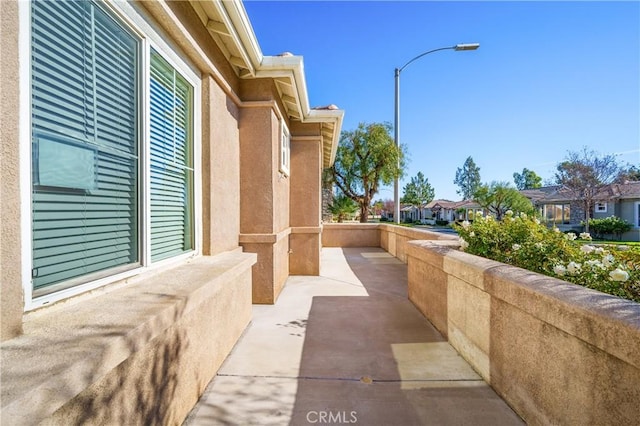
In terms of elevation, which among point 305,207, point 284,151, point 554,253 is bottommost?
point 554,253

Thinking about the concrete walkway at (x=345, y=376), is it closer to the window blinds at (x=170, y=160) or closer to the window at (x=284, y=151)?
the window blinds at (x=170, y=160)

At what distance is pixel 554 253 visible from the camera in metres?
3.16

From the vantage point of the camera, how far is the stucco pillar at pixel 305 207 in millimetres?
7668

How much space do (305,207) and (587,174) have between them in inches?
1061

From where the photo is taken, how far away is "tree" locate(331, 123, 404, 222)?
18359 millimetres

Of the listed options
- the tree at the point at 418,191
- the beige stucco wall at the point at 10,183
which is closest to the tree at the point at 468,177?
the tree at the point at 418,191

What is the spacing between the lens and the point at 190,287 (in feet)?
7.63

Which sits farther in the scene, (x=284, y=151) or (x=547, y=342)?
(x=284, y=151)

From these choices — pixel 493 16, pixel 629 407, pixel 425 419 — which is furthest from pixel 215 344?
pixel 493 16

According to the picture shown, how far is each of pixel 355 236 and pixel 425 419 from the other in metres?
11.8

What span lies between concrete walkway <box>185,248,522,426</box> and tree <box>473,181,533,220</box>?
100ft

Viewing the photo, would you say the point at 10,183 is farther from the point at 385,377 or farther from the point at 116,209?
the point at 385,377

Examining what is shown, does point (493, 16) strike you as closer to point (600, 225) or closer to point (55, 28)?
point (55, 28)

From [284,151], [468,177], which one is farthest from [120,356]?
[468,177]
